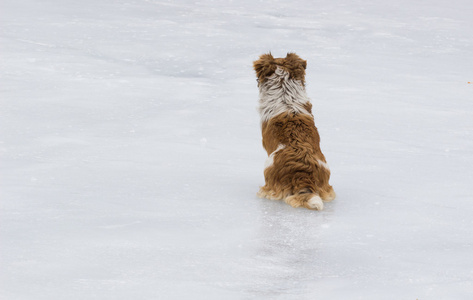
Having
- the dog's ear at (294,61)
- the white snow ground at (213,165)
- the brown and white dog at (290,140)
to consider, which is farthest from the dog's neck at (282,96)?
the white snow ground at (213,165)

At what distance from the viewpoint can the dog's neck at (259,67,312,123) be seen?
18.9 ft

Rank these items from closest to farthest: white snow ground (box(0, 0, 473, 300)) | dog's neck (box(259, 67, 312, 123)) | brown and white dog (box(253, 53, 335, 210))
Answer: white snow ground (box(0, 0, 473, 300)), brown and white dog (box(253, 53, 335, 210)), dog's neck (box(259, 67, 312, 123))

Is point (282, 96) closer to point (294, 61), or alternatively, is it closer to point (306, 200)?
point (294, 61)

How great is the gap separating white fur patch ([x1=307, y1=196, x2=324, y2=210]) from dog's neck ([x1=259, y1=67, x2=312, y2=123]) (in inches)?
29.0

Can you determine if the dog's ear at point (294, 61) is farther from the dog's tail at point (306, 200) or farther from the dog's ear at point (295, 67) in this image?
the dog's tail at point (306, 200)

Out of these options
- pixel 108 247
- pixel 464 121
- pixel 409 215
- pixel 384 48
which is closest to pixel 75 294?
pixel 108 247

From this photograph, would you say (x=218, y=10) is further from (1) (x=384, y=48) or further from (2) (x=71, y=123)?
(2) (x=71, y=123)

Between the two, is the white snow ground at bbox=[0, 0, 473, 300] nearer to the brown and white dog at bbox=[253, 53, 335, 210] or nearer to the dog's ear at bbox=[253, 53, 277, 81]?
the brown and white dog at bbox=[253, 53, 335, 210]

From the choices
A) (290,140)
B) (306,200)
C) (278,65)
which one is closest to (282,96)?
(278,65)

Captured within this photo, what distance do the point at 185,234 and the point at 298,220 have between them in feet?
2.61

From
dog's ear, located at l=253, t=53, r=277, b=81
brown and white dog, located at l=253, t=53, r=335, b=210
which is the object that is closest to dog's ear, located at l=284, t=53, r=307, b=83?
→ brown and white dog, located at l=253, t=53, r=335, b=210

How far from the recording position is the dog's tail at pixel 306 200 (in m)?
5.31

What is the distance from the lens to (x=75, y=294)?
3.92 m

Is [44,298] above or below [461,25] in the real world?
below
